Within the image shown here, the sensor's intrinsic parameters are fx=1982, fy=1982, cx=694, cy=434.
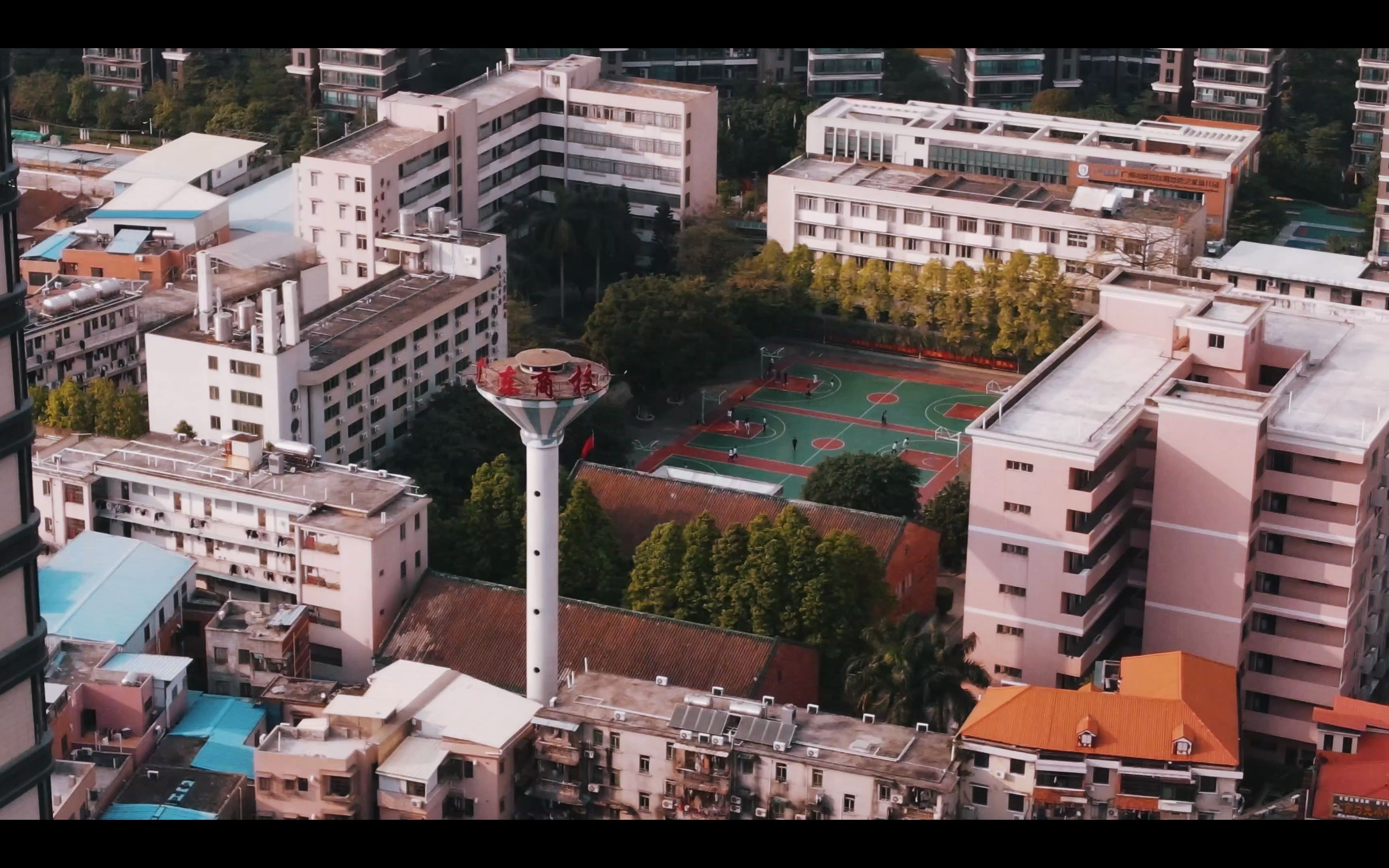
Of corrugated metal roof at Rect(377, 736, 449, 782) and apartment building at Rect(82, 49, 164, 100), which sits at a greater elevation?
apartment building at Rect(82, 49, 164, 100)

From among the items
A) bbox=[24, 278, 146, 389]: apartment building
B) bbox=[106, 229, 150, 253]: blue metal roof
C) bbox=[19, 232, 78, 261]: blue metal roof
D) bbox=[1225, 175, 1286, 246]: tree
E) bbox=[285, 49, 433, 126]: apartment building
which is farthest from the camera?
bbox=[285, 49, 433, 126]: apartment building

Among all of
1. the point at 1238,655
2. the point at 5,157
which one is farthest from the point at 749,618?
the point at 5,157

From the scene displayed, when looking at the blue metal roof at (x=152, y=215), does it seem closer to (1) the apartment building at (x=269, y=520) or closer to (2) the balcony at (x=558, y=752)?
(1) the apartment building at (x=269, y=520)

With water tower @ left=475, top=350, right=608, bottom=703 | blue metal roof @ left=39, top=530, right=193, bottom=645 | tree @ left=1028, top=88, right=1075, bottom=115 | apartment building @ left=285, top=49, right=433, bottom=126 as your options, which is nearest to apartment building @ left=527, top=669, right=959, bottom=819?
water tower @ left=475, top=350, right=608, bottom=703

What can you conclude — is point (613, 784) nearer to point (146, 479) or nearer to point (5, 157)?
point (146, 479)

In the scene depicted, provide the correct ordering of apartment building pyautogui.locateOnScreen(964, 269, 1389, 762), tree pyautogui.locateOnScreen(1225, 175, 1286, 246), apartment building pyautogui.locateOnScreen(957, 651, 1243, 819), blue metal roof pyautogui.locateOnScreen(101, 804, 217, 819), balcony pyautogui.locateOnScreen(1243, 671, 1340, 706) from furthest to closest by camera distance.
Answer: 1. tree pyautogui.locateOnScreen(1225, 175, 1286, 246)
2. balcony pyautogui.locateOnScreen(1243, 671, 1340, 706)
3. apartment building pyautogui.locateOnScreen(964, 269, 1389, 762)
4. apartment building pyautogui.locateOnScreen(957, 651, 1243, 819)
5. blue metal roof pyautogui.locateOnScreen(101, 804, 217, 819)

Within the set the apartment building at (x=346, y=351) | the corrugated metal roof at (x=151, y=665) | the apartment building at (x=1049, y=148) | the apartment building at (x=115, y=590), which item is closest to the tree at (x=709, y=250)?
the apartment building at (x=1049, y=148)

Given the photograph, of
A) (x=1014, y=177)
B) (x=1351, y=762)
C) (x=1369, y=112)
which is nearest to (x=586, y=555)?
(x=1351, y=762)

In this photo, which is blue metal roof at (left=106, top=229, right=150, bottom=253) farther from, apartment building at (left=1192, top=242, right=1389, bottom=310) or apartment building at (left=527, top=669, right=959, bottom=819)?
apartment building at (left=1192, top=242, right=1389, bottom=310)
